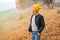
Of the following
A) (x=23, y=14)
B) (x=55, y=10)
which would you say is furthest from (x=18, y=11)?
(x=55, y=10)

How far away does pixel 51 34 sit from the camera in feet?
14.2

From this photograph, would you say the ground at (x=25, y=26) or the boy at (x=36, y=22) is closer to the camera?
the boy at (x=36, y=22)

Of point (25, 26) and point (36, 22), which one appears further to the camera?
point (25, 26)

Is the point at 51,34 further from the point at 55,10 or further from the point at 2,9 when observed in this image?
the point at 2,9

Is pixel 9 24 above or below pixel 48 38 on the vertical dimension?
above

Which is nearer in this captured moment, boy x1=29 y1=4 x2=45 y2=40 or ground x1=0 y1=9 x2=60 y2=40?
boy x1=29 y1=4 x2=45 y2=40

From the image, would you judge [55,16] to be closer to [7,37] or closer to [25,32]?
[25,32]

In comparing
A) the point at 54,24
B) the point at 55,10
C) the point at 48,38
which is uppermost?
the point at 55,10

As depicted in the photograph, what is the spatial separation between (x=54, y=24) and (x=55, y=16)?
0.16 m

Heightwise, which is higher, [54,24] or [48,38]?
[54,24]

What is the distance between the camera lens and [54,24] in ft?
14.3

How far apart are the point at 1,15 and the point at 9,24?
0.24 metres

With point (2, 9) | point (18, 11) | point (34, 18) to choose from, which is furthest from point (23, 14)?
point (34, 18)

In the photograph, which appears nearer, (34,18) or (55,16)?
(34,18)
